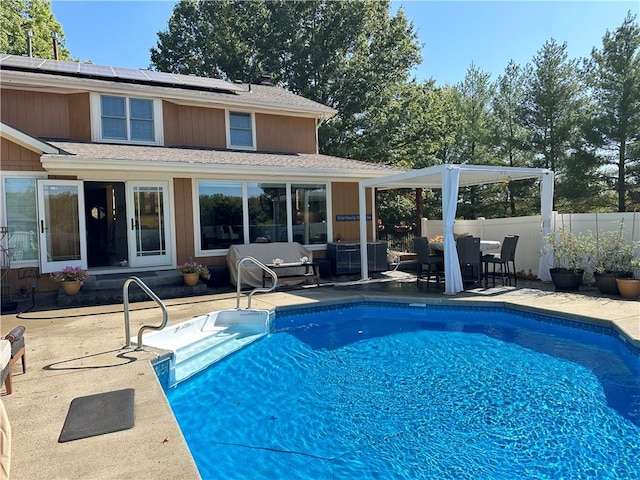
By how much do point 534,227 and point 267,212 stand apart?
722 centimetres

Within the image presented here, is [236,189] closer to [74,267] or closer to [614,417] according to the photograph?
[74,267]

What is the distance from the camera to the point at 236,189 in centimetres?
1105

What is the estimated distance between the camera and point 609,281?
8586 mm

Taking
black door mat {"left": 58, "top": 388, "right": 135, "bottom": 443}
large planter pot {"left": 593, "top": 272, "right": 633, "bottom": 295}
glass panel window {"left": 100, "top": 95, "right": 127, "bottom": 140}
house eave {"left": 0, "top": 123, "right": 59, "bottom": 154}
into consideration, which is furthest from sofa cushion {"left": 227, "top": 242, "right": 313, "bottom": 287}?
large planter pot {"left": 593, "top": 272, "right": 633, "bottom": 295}

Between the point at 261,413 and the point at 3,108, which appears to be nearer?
the point at 261,413

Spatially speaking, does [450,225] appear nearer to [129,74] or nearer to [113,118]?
[113,118]

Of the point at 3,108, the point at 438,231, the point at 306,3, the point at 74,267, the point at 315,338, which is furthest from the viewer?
the point at 306,3

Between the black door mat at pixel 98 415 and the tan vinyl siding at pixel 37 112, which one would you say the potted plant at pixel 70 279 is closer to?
the tan vinyl siding at pixel 37 112

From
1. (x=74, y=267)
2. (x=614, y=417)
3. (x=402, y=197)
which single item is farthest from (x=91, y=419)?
(x=402, y=197)

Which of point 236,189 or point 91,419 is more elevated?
point 236,189

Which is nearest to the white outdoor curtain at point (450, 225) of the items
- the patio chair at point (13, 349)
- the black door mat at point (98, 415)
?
the black door mat at point (98, 415)

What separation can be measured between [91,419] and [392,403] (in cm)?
297

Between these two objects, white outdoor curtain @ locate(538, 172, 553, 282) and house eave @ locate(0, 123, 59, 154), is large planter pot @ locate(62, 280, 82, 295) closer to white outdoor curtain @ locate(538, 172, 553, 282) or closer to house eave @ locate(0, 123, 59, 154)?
house eave @ locate(0, 123, 59, 154)

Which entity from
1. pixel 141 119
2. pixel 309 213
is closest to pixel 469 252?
pixel 309 213
